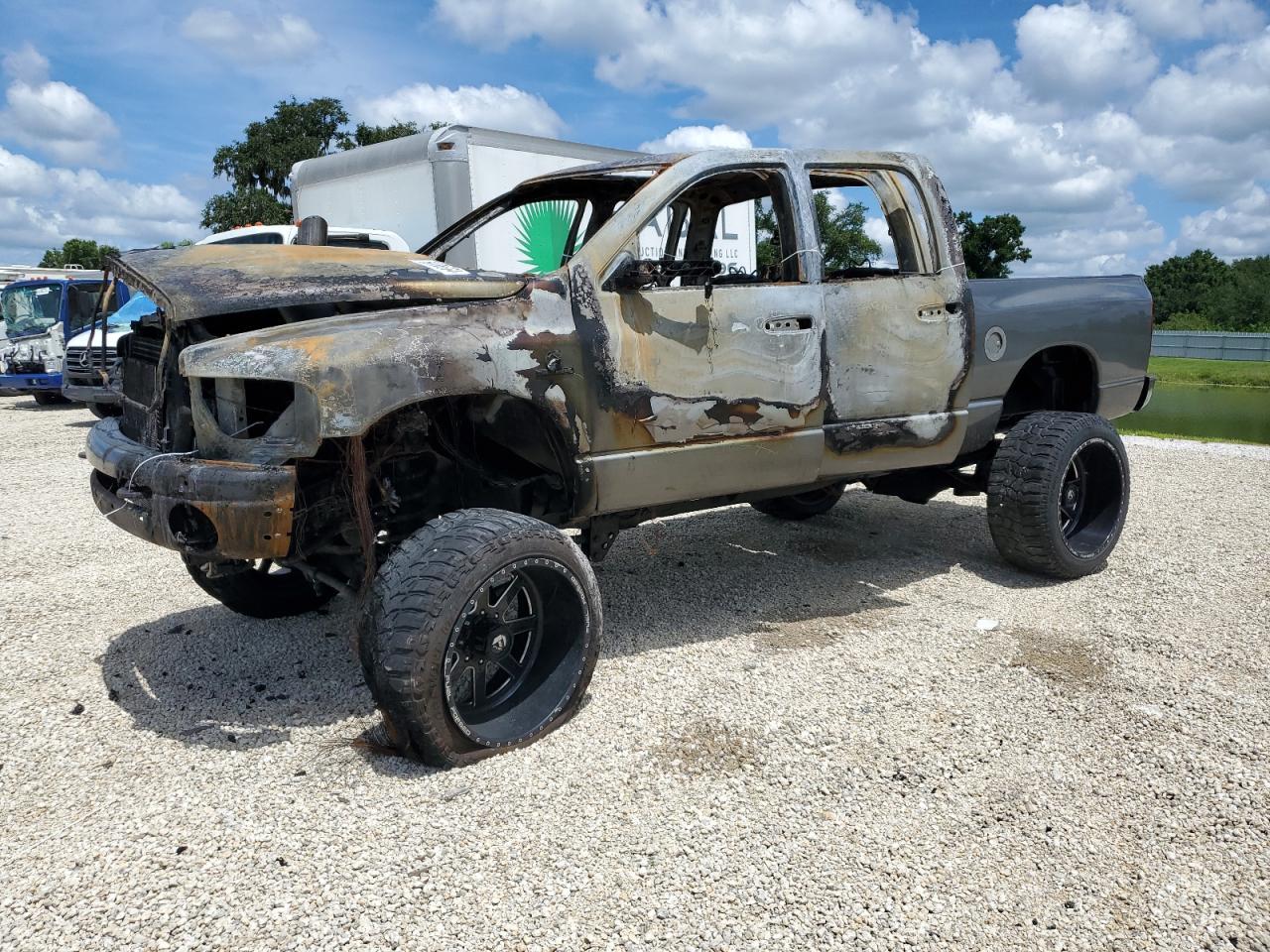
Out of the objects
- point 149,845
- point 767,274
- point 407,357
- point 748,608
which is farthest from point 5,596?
point 767,274

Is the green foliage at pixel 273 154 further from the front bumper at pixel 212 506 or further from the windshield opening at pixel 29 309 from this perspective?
the front bumper at pixel 212 506

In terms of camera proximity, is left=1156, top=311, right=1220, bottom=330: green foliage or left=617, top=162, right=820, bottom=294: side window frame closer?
left=617, top=162, right=820, bottom=294: side window frame

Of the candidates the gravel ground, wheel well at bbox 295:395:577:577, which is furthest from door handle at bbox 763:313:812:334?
the gravel ground

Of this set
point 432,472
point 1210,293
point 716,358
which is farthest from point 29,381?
point 1210,293

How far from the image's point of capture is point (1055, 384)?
5.46 metres

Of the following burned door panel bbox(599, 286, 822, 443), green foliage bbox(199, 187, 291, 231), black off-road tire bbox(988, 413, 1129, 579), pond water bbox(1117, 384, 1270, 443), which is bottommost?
pond water bbox(1117, 384, 1270, 443)

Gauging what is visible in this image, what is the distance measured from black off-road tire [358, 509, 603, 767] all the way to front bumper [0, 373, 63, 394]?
14.7 metres

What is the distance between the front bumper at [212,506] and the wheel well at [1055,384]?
3.98m

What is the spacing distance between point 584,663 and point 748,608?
1532 millimetres

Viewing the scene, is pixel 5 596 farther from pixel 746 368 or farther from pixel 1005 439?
pixel 1005 439

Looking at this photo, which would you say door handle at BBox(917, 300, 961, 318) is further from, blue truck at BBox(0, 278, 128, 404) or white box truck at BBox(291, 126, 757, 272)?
blue truck at BBox(0, 278, 128, 404)

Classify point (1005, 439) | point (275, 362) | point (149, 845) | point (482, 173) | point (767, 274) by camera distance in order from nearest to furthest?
point (149, 845), point (275, 362), point (767, 274), point (1005, 439), point (482, 173)

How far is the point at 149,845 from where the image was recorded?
260 centimetres

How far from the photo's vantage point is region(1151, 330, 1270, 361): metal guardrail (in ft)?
128
